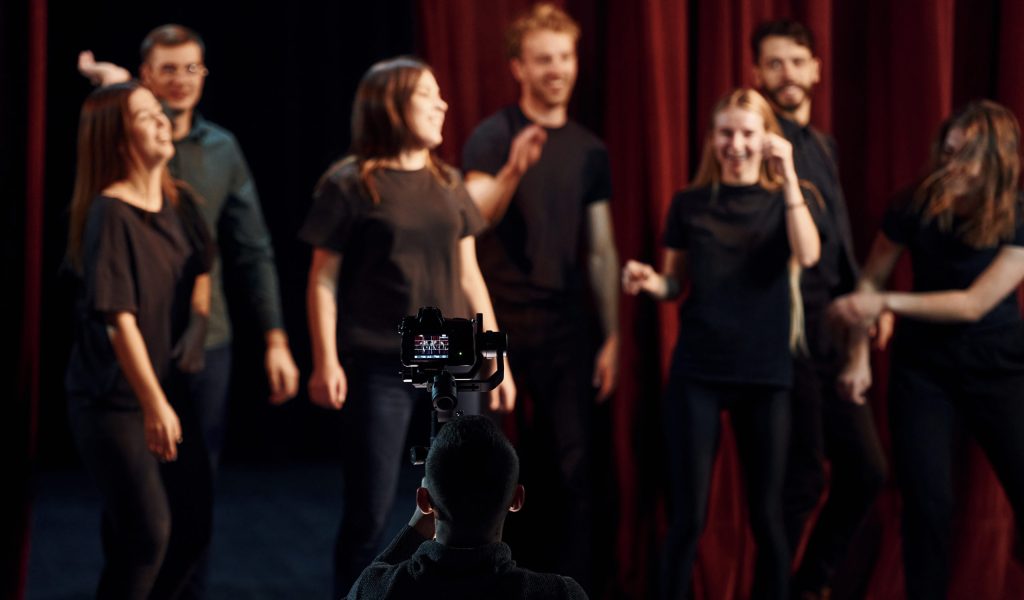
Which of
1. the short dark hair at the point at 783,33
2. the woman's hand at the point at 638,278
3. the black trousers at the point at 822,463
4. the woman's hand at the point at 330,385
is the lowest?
the black trousers at the point at 822,463

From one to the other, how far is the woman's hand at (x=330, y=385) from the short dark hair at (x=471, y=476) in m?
Answer: 1.51

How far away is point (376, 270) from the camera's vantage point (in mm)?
3150

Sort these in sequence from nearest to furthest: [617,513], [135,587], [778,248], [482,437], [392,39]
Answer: [482,437] → [135,587] → [778,248] → [617,513] → [392,39]

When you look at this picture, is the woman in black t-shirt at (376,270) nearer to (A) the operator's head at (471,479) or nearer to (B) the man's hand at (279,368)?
(B) the man's hand at (279,368)

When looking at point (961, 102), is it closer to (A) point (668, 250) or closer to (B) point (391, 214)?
(A) point (668, 250)

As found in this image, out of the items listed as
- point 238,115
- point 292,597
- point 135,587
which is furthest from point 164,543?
point 238,115

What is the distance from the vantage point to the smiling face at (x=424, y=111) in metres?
3.13

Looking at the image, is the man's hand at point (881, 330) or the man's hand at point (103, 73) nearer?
the man's hand at point (103, 73)

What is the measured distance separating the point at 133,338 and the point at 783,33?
6.32 feet

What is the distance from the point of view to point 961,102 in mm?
4016

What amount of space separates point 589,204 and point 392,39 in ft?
6.00

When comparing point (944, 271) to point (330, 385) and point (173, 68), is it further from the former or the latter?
point (173, 68)

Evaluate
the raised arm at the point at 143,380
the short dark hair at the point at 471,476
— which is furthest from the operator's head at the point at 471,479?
the raised arm at the point at 143,380

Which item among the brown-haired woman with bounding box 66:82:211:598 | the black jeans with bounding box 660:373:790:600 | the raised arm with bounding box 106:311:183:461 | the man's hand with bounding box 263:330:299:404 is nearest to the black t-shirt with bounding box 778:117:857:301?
the black jeans with bounding box 660:373:790:600
